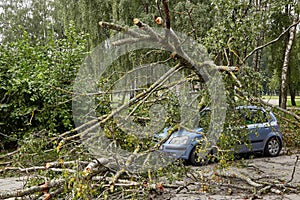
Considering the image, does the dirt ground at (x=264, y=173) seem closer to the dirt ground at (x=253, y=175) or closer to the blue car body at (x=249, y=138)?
the dirt ground at (x=253, y=175)

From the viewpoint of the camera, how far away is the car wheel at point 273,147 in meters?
7.20

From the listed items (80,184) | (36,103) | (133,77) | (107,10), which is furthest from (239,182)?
(107,10)

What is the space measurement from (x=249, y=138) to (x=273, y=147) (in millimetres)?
2446

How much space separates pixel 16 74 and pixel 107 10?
6402mm

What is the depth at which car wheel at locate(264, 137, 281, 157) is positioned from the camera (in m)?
7.20

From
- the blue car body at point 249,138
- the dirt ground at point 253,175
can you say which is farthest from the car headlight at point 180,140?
the dirt ground at point 253,175

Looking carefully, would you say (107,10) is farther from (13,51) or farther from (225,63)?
(225,63)

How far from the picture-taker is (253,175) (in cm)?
498

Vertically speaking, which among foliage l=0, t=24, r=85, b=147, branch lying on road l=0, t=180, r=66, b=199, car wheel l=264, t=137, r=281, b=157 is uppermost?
foliage l=0, t=24, r=85, b=147

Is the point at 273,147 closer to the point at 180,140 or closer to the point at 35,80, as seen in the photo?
the point at 180,140

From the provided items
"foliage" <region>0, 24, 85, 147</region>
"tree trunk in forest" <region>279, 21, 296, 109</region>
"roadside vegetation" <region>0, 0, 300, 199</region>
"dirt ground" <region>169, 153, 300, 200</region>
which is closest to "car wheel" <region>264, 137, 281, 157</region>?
"dirt ground" <region>169, 153, 300, 200</region>

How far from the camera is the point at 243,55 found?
4.21m

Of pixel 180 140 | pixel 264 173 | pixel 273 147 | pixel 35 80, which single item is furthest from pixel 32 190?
pixel 273 147

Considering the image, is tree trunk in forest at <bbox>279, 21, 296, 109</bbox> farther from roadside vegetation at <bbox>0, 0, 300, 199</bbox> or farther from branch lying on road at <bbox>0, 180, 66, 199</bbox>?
branch lying on road at <bbox>0, 180, 66, 199</bbox>
